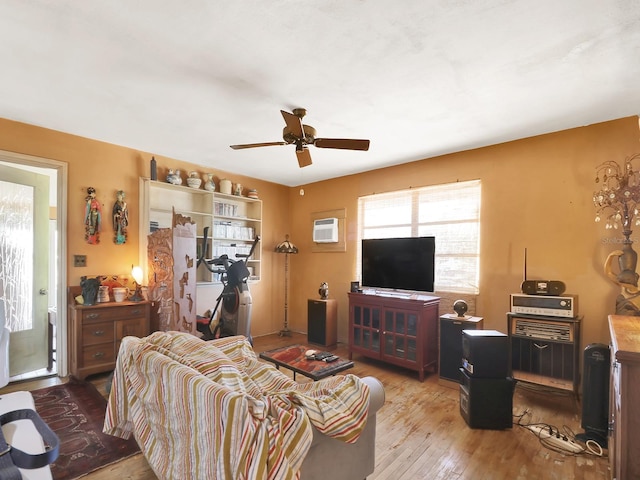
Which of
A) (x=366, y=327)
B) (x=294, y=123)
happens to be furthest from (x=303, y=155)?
(x=366, y=327)

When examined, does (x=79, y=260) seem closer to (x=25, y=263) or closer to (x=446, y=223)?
(x=25, y=263)

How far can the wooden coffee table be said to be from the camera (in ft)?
7.81

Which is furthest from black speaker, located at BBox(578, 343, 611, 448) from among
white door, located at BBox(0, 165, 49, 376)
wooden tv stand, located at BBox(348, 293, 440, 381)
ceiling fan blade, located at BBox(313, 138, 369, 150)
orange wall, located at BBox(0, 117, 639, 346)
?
white door, located at BBox(0, 165, 49, 376)

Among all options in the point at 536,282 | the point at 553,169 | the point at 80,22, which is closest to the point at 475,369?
the point at 536,282

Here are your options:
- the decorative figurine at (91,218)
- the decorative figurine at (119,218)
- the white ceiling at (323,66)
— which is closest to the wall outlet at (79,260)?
the decorative figurine at (91,218)

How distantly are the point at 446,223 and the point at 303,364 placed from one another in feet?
8.21

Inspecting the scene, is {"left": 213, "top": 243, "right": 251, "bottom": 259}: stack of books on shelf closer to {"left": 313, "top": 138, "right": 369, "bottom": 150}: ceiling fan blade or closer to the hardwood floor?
the hardwood floor

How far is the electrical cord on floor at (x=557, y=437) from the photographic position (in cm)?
220

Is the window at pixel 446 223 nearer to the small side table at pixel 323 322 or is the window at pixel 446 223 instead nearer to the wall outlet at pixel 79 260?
the small side table at pixel 323 322

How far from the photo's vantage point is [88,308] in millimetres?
3281

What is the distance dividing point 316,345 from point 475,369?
2574 millimetres

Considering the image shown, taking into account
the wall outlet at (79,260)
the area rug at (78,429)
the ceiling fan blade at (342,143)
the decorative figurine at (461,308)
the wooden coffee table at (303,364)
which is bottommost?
the area rug at (78,429)

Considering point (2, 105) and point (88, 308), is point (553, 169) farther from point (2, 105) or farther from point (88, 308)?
point (2, 105)

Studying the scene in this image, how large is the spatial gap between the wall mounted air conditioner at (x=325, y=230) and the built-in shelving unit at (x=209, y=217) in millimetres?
896
